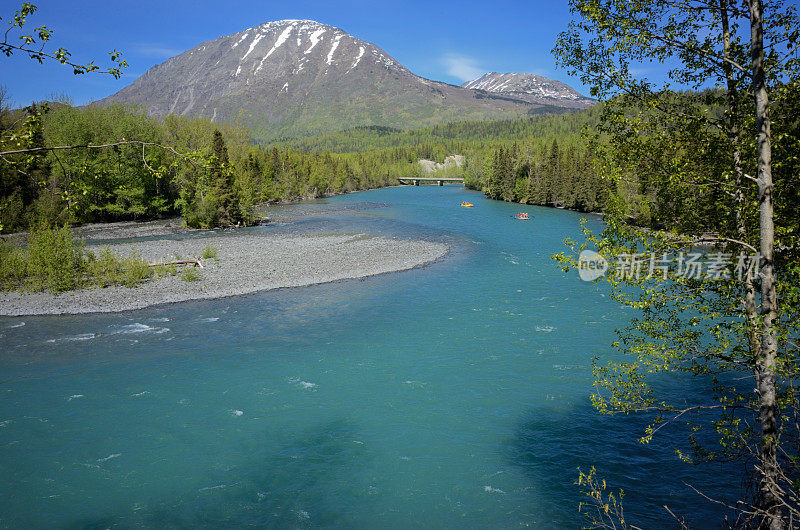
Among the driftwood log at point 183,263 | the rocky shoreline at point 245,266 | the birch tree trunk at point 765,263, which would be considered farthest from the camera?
the driftwood log at point 183,263

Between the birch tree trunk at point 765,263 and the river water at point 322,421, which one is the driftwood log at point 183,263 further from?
the birch tree trunk at point 765,263

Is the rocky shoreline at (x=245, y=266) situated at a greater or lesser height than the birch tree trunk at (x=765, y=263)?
lesser

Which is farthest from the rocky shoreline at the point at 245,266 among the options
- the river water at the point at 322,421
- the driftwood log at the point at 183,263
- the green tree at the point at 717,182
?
the green tree at the point at 717,182

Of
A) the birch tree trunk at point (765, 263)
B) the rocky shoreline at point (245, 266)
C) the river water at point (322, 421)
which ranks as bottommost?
the river water at point (322, 421)

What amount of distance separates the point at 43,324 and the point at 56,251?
7.57 m

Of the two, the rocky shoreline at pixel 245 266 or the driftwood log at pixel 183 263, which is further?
the driftwood log at pixel 183 263

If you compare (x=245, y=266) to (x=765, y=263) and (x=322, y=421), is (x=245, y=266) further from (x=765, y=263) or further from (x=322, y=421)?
(x=765, y=263)

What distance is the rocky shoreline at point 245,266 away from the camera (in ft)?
94.5

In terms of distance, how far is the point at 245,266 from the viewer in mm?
38375

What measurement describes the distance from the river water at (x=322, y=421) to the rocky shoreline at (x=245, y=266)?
2411 millimetres

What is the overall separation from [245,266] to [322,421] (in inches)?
977

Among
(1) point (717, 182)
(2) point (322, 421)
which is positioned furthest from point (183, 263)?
(1) point (717, 182)

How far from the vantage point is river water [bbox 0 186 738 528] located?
12375 millimetres

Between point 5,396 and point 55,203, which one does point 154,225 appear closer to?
point 55,203
